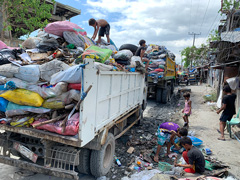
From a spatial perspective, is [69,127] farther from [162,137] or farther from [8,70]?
[162,137]

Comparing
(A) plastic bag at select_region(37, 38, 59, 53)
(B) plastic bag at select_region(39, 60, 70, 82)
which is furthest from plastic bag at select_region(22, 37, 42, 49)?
(B) plastic bag at select_region(39, 60, 70, 82)

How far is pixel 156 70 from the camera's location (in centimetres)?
850

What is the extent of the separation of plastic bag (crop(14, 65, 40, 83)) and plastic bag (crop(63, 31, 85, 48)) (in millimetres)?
1229

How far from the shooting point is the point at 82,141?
2.11 metres

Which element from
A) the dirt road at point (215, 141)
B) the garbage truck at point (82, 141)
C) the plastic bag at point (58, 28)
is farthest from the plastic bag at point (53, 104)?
the dirt road at point (215, 141)

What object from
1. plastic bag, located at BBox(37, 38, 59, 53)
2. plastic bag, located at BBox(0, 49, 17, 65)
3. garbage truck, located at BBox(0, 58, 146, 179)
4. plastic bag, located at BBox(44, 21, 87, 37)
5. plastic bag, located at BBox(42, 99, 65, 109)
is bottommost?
garbage truck, located at BBox(0, 58, 146, 179)

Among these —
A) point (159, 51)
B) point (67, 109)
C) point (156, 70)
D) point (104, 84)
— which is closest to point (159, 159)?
point (104, 84)

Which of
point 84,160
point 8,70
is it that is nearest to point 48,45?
point 8,70

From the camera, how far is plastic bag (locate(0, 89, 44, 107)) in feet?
7.57

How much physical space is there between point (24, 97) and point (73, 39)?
5.39 feet

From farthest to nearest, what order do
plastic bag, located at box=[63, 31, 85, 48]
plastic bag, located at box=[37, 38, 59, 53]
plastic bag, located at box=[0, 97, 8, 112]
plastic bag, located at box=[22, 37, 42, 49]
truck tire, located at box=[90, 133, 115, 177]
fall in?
plastic bag, located at box=[63, 31, 85, 48], plastic bag, located at box=[22, 37, 42, 49], plastic bag, located at box=[37, 38, 59, 53], truck tire, located at box=[90, 133, 115, 177], plastic bag, located at box=[0, 97, 8, 112]

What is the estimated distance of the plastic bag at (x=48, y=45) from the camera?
3166mm

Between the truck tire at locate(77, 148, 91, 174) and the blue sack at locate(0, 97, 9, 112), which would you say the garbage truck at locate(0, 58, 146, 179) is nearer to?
the truck tire at locate(77, 148, 91, 174)

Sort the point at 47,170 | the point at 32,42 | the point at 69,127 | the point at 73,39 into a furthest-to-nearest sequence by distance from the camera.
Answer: the point at 73,39
the point at 32,42
the point at 47,170
the point at 69,127
